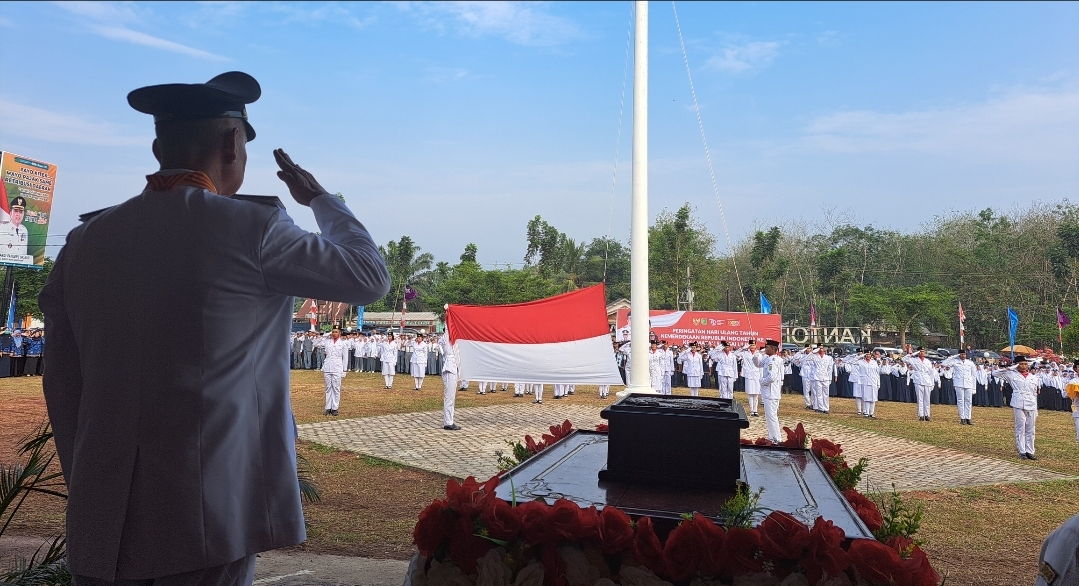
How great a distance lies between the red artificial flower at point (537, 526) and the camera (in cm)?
203

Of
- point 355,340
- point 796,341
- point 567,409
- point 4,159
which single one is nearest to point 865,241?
point 796,341

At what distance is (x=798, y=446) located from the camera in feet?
12.3

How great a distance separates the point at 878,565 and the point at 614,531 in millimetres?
672

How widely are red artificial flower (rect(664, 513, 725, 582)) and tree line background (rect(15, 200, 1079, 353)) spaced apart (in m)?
43.0

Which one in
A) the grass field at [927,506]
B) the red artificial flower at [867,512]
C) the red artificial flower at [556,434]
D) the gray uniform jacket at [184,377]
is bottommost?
the grass field at [927,506]

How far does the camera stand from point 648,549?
6.53 ft

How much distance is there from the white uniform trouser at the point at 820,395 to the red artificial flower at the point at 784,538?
19.4 metres

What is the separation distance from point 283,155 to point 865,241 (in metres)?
63.9

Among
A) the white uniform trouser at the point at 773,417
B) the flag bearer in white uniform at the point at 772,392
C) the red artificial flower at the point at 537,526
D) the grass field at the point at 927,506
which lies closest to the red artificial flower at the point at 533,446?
the red artificial flower at the point at 537,526

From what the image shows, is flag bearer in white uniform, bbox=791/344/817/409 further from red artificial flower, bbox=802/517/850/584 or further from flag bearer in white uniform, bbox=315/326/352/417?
red artificial flower, bbox=802/517/850/584

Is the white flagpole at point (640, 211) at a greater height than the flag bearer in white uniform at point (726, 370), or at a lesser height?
greater

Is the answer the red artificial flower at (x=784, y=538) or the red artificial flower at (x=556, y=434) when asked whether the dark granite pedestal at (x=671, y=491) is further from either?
the red artificial flower at (x=556, y=434)

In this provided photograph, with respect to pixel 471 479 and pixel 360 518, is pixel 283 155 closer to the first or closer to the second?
pixel 471 479

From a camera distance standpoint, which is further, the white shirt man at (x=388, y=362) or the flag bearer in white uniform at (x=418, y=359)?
the white shirt man at (x=388, y=362)
